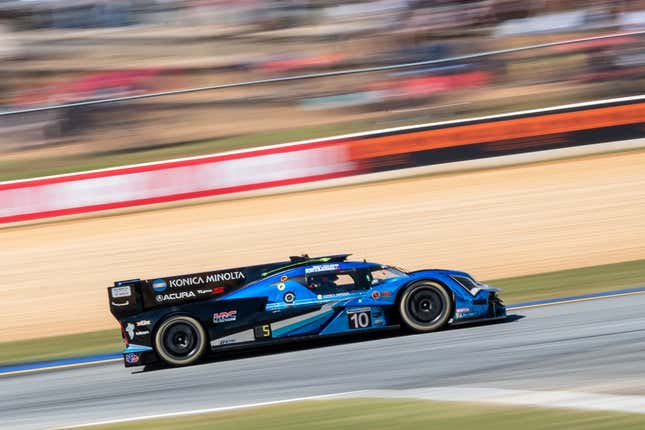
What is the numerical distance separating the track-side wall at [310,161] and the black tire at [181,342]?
8968 millimetres

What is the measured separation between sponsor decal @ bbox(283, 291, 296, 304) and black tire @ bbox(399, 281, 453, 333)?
3.69ft

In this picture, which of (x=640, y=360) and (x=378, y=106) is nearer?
(x=640, y=360)

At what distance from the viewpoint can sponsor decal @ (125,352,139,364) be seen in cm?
930

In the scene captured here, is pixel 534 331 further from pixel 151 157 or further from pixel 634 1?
pixel 634 1

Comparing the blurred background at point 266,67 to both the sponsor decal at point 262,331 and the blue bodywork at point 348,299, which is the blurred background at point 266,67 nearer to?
the blue bodywork at point 348,299

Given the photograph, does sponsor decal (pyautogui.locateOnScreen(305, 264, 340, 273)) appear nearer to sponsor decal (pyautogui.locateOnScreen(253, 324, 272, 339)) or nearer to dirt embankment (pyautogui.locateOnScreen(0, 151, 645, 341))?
sponsor decal (pyautogui.locateOnScreen(253, 324, 272, 339))

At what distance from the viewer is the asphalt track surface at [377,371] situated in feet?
23.9

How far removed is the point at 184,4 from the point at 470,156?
1507cm

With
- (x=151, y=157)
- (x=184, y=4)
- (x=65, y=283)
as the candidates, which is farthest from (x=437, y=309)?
(x=184, y=4)

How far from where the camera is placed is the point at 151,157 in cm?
2042

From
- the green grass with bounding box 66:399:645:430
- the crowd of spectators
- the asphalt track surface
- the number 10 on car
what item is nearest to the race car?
the number 10 on car

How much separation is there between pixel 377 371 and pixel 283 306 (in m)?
1.65

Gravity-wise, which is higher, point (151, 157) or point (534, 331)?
point (151, 157)

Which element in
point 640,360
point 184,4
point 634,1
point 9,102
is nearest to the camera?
point 640,360
